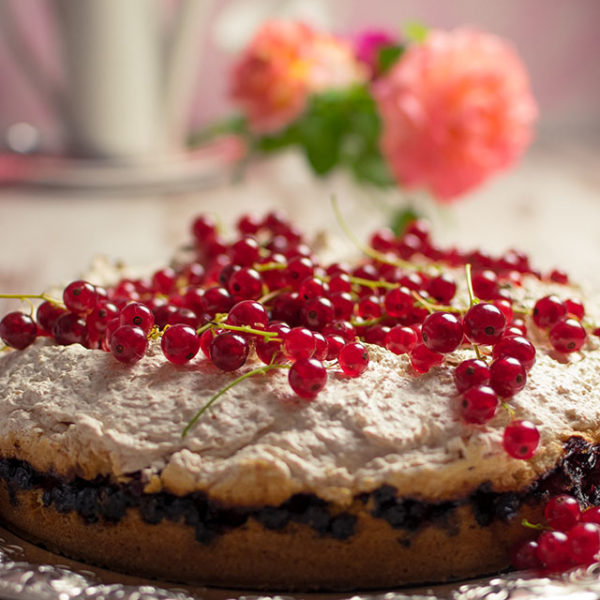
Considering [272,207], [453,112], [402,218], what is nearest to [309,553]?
[453,112]

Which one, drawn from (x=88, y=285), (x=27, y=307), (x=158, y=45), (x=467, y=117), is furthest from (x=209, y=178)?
(x=88, y=285)

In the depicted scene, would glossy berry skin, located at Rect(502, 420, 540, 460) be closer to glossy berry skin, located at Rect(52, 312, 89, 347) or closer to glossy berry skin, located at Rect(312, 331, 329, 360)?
glossy berry skin, located at Rect(312, 331, 329, 360)

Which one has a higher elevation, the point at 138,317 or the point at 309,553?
the point at 138,317

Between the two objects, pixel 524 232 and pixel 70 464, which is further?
pixel 524 232

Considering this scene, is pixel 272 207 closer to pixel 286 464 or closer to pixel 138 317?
pixel 138 317

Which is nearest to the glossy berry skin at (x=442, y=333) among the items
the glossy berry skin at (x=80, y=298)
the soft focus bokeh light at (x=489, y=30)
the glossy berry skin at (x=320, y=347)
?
the glossy berry skin at (x=320, y=347)

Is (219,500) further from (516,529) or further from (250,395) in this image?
(516,529)

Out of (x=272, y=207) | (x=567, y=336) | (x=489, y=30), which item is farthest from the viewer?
(x=489, y=30)
